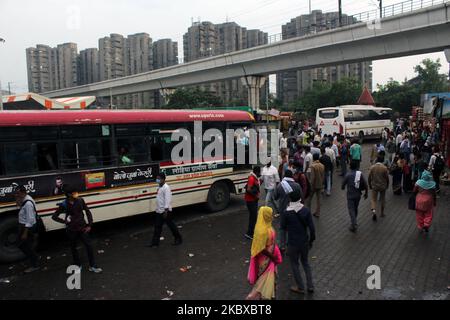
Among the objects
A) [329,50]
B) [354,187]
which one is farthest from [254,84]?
[354,187]

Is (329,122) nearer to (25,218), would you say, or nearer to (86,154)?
(86,154)

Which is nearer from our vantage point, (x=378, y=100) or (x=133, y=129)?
(x=133, y=129)

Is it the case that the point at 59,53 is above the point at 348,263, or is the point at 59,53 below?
above

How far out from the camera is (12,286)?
6570 millimetres

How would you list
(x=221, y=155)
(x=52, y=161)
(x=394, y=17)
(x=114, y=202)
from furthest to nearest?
1. (x=394, y=17)
2. (x=221, y=155)
3. (x=114, y=202)
4. (x=52, y=161)

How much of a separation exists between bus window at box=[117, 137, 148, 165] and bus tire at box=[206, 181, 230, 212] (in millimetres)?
2427

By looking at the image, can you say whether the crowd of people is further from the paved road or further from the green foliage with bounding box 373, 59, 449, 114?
the green foliage with bounding box 373, 59, 449, 114

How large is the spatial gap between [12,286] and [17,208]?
1.78 meters

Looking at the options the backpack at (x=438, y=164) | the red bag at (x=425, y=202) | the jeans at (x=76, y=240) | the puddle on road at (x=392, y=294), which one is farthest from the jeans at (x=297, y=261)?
the backpack at (x=438, y=164)

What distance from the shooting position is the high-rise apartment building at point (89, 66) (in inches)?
3201

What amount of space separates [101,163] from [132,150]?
89 cm

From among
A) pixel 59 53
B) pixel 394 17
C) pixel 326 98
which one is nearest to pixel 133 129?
pixel 394 17

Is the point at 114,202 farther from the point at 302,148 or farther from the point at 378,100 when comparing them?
the point at 378,100

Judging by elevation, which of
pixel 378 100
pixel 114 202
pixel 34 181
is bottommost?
pixel 114 202
